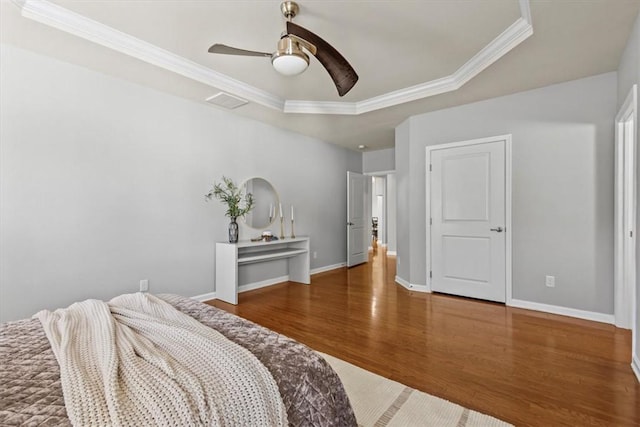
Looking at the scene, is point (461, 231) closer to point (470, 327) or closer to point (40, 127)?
point (470, 327)

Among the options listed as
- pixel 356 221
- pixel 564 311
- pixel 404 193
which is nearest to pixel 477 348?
pixel 564 311

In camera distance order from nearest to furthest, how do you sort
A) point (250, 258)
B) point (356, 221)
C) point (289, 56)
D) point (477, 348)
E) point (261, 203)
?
1. point (289, 56)
2. point (477, 348)
3. point (250, 258)
4. point (261, 203)
5. point (356, 221)

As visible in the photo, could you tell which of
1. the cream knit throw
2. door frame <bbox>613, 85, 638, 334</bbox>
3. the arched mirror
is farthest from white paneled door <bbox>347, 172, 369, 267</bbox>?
the cream knit throw

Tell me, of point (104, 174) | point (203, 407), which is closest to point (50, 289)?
point (104, 174)

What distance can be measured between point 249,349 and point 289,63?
177 centimetres

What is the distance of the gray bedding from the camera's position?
0.82 meters

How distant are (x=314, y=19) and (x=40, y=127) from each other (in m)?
2.51

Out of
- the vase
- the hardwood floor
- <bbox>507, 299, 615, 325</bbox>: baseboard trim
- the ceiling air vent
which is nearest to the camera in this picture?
the hardwood floor

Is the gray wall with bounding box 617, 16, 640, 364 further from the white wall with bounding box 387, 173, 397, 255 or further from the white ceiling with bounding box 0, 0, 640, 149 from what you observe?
the white wall with bounding box 387, 173, 397, 255

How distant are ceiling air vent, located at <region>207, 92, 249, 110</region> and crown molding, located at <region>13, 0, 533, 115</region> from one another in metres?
0.07

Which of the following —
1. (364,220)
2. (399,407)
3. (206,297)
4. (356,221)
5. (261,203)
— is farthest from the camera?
(364,220)

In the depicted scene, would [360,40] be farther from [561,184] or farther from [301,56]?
[561,184]

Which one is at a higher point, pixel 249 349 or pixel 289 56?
pixel 289 56

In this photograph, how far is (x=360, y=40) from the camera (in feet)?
8.79
